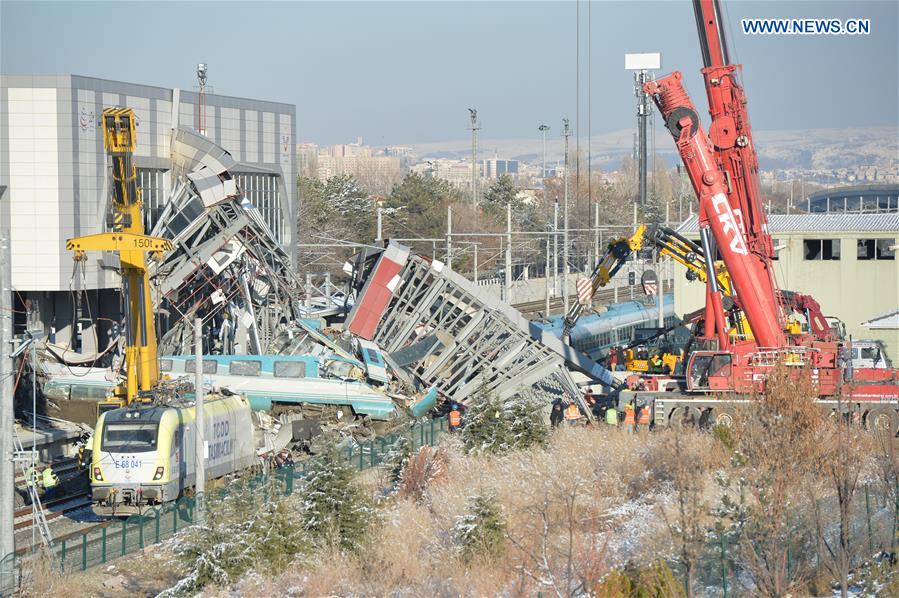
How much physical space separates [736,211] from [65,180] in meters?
23.7

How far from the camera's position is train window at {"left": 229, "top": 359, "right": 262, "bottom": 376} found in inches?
1428

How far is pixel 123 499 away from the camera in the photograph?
26.8 meters

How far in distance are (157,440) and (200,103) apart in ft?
87.3

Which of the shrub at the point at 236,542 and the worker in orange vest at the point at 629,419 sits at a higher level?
the worker in orange vest at the point at 629,419

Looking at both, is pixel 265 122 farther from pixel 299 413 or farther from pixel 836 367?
pixel 836 367

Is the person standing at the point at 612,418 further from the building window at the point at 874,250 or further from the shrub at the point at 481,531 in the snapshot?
the building window at the point at 874,250

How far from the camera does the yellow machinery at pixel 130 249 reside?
30.6 meters

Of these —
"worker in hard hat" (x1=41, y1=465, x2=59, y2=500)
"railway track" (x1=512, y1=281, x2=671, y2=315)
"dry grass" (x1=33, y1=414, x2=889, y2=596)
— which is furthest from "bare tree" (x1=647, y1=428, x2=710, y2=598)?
"railway track" (x1=512, y1=281, x2=671, y2=315)

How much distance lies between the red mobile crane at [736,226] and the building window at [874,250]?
76.0 feet

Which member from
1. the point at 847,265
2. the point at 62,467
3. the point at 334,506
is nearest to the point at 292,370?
the point at 62,467

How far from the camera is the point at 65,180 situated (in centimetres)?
4338

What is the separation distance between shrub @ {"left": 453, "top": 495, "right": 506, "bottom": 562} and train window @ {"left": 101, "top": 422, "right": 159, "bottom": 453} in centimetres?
834

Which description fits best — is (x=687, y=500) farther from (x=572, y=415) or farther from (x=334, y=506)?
(x=572, y=415)

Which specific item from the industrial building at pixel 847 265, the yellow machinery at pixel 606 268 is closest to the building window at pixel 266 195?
the yellow machinery at pixel 606 268
